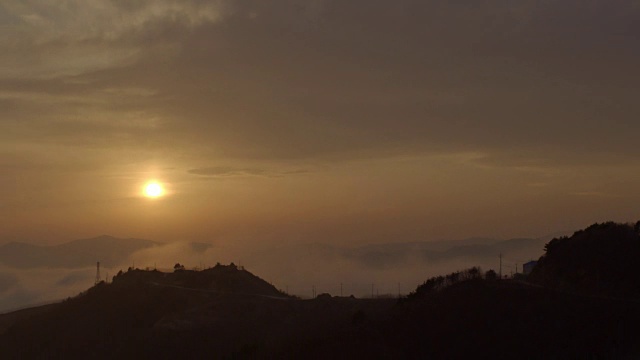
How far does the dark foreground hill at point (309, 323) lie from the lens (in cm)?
5091

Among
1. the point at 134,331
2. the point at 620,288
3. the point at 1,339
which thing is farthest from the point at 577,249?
the point at 1,339

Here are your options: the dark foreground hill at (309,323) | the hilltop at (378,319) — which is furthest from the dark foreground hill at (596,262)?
the dark foreground hill at (309,323)

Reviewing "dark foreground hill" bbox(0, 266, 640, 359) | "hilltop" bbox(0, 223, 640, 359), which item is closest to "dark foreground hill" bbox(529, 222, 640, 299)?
"hilltop" bbox(0, 223, 640, 359)

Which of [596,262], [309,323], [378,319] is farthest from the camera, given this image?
[309,323]

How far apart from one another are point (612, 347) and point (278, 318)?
108 feet

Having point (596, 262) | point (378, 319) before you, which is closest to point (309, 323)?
point (378, 319)

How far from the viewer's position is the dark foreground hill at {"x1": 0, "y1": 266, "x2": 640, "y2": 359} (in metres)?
50.9

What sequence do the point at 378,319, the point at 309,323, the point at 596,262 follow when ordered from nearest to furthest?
the point at 378,319 < the point at 596,262 < the point at 309,323

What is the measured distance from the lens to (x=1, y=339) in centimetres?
9475

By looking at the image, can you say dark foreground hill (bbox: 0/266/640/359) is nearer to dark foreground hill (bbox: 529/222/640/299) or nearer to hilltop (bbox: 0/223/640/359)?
hilltop (bbox: 0/223/640/359)

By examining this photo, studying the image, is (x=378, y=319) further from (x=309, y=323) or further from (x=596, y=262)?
(x=596, y=262)

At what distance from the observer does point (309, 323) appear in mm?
68000

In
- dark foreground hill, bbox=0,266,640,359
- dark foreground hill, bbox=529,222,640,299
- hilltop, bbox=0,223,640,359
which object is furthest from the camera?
dark foreground hill, bbox=529,222,640,299

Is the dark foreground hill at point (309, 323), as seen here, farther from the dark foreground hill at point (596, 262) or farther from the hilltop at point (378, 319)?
the dark foreground hill at point (596, 262)
